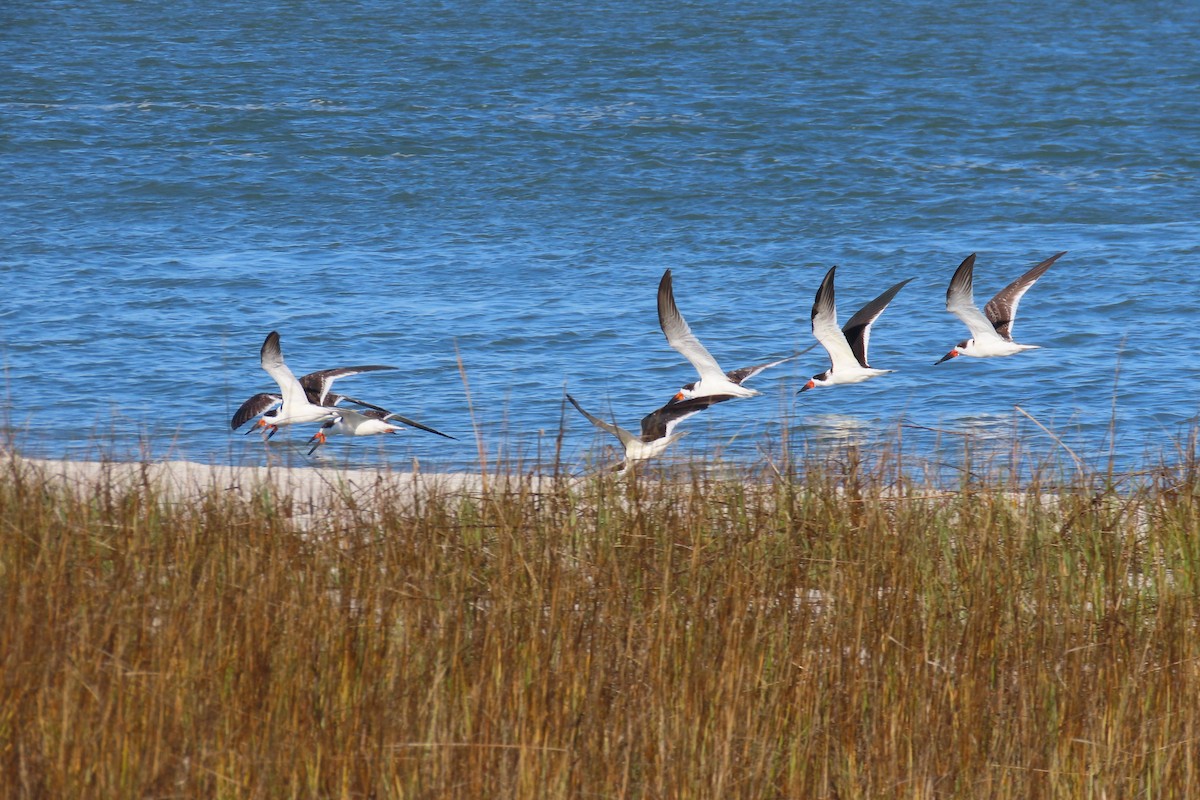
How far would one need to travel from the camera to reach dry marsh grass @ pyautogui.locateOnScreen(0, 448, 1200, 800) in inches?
125

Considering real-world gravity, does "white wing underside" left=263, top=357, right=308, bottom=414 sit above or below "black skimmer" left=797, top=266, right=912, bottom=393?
below

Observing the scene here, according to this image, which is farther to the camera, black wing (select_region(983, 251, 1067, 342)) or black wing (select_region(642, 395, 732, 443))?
black wing (select_region(983, 251, 1067, 342))

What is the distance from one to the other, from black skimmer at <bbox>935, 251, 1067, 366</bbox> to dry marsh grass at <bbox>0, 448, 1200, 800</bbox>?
19.2 ft

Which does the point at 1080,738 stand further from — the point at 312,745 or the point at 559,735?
the point at 312,745

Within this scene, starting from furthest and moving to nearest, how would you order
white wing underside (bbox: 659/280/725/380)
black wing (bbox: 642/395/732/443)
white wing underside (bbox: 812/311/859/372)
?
white wing underside (bbox: 812/311/859/372), white wing underside (bbox: 659/280/725/380), black wing (bbox: 642/395/732/443)

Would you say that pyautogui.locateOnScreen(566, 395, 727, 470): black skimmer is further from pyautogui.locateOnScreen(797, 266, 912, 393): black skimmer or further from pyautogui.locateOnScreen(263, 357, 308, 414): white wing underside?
pyautogui.locateOnScreen(263, 357, 308, 414): white wing underside

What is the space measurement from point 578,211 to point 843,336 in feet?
29.2

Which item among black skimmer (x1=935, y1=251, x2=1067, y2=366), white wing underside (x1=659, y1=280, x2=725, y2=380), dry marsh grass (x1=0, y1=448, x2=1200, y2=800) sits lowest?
dry marsh grass (x1=0, y1=448, x2=1200, y2=800)

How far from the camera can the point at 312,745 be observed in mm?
3223

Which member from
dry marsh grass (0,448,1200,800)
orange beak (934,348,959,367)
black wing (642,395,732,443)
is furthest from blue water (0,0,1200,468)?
→ dry marsh grass (0,448,1200,800)

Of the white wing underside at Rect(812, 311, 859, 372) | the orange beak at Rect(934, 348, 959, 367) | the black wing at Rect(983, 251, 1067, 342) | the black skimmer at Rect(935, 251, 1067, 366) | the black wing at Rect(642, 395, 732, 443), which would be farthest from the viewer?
the orange beak at Rect(934, 348, 959, 367)

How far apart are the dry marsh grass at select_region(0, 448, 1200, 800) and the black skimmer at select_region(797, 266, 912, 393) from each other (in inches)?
192

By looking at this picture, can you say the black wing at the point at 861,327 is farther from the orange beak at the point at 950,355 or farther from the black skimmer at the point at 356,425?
the black skimmer at the point at 356,425

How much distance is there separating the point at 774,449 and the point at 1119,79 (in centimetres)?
2106
